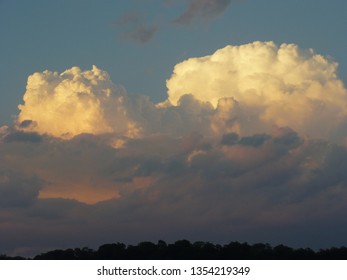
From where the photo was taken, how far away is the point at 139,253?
17838cm

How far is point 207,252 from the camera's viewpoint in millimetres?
181000
